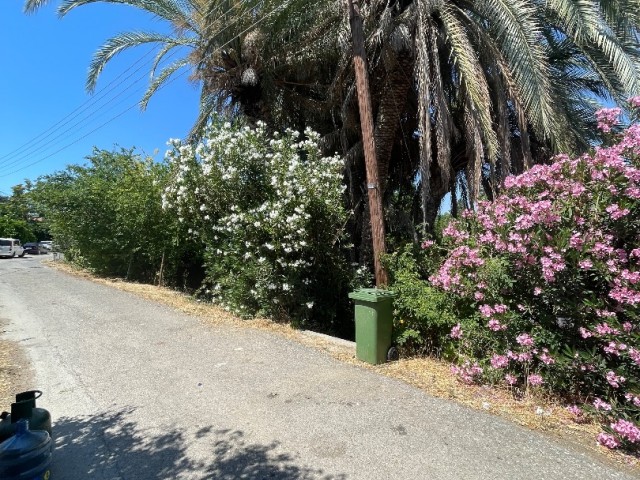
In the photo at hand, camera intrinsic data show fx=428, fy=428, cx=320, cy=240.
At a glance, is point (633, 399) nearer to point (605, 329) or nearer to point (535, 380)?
point (605, 329)

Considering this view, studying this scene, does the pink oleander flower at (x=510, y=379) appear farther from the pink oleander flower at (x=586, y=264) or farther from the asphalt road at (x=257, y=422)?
the pink oleander flower at (x=586, y=264)

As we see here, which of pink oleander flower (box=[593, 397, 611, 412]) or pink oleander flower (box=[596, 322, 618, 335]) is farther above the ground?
pink oleander flower (box=[596, 322, 618, 335])

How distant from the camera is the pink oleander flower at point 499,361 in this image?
181 inches

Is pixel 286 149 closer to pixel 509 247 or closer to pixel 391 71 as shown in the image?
pixel 391 71

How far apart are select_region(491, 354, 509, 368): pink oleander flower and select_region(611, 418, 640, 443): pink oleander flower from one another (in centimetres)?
112

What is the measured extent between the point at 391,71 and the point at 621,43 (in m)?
3.92

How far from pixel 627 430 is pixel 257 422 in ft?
10.4

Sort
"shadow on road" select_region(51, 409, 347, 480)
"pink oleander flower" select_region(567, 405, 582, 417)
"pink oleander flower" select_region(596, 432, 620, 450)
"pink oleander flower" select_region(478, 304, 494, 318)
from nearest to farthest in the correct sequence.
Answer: "shadow on road" select_region(51, 409, 347, 480)
"pink oleander flower" select_region(596, 432, 620, 450)
"pink oleander flower" select_region(567, 405, 582, 417)
"pink oleander flower" select_region(478, 304, 494, 318)

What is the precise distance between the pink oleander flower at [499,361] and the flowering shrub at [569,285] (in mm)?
14

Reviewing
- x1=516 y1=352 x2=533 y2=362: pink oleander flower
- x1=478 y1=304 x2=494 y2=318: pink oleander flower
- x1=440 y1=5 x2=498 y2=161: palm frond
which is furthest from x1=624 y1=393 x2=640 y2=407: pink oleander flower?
x1=440 y1=5 x2=498 y2=161: palm frond

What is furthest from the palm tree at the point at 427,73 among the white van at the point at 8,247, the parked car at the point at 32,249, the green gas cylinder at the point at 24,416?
the parked car at the point at 32,249

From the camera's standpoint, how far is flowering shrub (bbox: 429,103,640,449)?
3.80 meters

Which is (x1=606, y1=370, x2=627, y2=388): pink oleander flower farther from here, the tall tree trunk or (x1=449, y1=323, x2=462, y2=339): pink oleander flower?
the tall tree trunk

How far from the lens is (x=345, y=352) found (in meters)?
6.18
